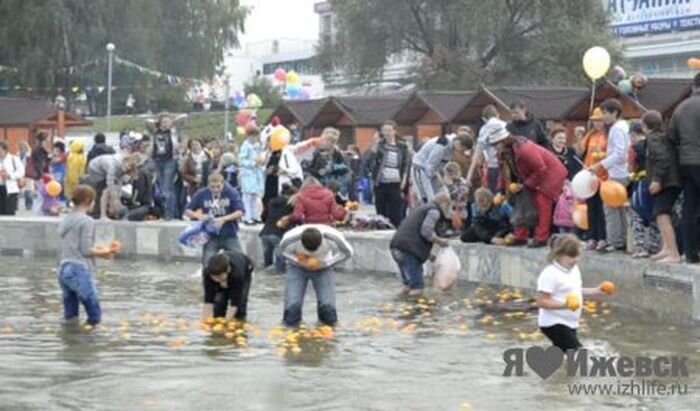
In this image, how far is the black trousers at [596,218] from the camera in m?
16.7

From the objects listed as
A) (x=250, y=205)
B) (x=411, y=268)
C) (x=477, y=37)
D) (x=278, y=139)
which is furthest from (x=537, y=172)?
(x=477, y=37)

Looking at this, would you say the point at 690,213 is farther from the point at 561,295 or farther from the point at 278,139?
the point at 278,139

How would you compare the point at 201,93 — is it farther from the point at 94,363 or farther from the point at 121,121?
the point at 94,363

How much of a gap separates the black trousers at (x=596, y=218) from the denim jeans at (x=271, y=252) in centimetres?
481

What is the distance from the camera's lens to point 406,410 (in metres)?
9.66

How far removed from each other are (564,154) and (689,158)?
4.48 meters

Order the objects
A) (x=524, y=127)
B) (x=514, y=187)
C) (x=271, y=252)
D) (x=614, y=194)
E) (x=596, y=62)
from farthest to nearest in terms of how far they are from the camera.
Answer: (x=596, y=62) → (x=271, y=252) → (x=524, y=127) → (x=514, y=187) → (x=614, y=194)

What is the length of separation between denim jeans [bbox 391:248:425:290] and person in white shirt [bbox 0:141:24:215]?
11414mm

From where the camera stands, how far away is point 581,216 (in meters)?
16.8

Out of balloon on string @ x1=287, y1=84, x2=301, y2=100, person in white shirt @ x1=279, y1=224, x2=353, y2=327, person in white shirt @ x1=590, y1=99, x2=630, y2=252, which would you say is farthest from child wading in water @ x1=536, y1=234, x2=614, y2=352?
balloon on string @ x1=287, y1=84, x2=301, y2=100

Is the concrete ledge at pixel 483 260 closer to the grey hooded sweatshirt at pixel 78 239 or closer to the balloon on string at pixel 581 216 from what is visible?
the balloon on string at pixel 581 216

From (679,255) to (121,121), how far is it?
184 ft

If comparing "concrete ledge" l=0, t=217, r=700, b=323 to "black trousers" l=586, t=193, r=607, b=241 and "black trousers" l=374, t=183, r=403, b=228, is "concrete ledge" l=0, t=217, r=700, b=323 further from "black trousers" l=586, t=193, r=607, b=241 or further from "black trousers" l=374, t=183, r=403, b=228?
"black trousers" l=374, t=183, r=403, b=228

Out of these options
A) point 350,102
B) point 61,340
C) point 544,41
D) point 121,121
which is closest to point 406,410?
point 61,340
